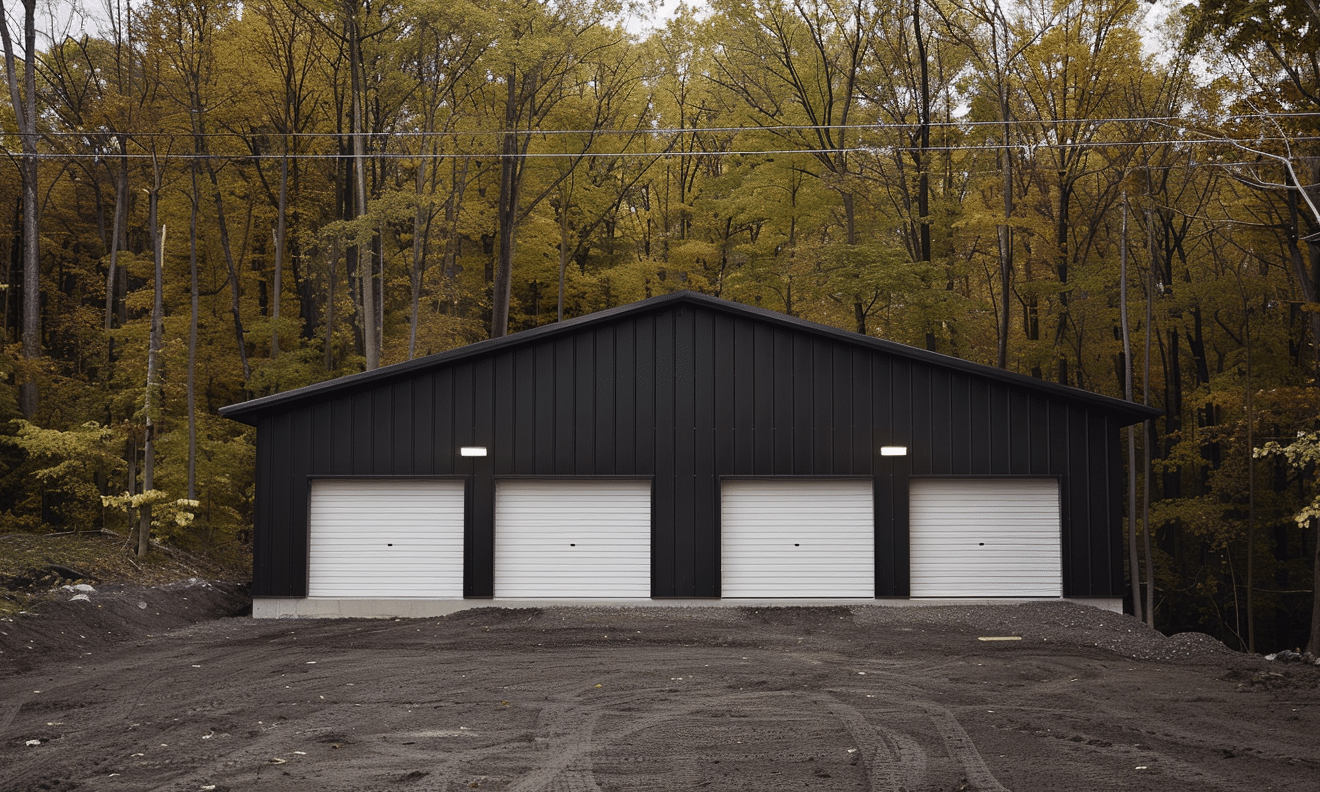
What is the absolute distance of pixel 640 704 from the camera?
8.34 m

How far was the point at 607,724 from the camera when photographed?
7.61 metres

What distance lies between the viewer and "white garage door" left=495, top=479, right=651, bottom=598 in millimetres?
14297

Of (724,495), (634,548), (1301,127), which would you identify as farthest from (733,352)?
(1301,127)

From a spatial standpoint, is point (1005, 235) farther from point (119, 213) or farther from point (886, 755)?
point (119, 213)

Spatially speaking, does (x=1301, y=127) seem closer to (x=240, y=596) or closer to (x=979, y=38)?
(x=979, y=38)

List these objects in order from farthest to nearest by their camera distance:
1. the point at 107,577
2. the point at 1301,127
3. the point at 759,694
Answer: the point at 1301,127 → the point at 107,577 → the point at 759,694

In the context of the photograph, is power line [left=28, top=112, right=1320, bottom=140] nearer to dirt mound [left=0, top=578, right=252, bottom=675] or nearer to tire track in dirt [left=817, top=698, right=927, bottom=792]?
dirt mound [left=0, top=578, right=252, bottom=675]

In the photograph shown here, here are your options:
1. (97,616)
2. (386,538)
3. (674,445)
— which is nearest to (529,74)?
(674,445)

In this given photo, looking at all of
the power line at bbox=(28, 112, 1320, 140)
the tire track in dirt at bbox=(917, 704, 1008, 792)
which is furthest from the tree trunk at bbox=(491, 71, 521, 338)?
the tire track in dirt at bbox=(917, 704, 1008, 792)

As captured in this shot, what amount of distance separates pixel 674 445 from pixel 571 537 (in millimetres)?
2007

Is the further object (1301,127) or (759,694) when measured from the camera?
(1301,127)

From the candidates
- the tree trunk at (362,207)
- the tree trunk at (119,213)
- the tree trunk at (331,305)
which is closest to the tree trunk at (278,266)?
the tree trunk at (331,305)

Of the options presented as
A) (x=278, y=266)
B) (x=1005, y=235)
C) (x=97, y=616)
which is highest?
(x=1005, y=235)

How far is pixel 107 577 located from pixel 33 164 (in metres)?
12.8
